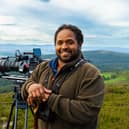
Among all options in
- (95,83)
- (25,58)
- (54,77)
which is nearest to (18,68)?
(25,58)

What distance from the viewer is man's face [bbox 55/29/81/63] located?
4383mm

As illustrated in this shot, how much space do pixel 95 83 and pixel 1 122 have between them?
858cm

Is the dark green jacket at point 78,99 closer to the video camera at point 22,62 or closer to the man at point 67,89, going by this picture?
the man at point 67,89

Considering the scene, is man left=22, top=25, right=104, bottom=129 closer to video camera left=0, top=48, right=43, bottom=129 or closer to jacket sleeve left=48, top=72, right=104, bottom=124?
jacket sleeve left=48, top=72, right=104, bottom=124

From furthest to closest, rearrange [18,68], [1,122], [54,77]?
[1,122] < [18,68] < [54,77]

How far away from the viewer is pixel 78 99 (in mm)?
4211

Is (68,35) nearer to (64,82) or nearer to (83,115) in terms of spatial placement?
(64,82)

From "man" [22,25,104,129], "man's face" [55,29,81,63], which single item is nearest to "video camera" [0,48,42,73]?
"man" [22,25,104,129]

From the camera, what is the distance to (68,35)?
174 inches

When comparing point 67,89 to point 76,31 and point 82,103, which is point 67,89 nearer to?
point 82,103

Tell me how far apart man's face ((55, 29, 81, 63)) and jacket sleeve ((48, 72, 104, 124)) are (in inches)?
13.2

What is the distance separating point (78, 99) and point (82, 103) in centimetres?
8

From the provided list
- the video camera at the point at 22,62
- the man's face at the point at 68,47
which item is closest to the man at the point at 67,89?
the man's face at the point at 68,47

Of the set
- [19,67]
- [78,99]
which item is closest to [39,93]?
[78,99]
